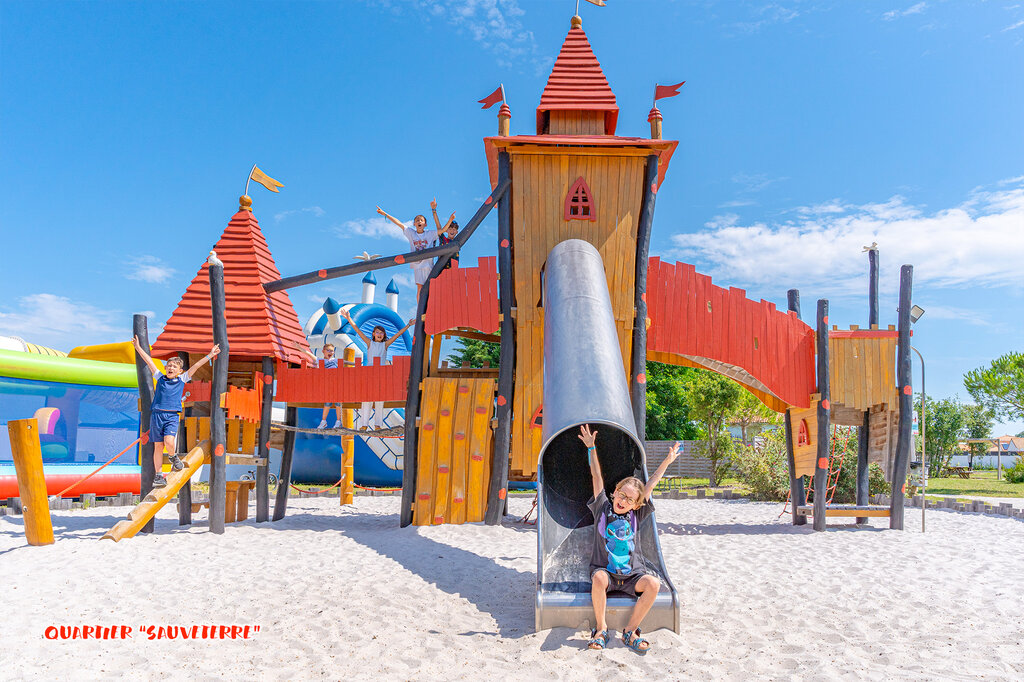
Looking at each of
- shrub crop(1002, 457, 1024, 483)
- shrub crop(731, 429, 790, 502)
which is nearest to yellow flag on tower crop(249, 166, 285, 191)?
shrub crop(731, 429, 790, 502)

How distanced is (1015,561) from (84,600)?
355 inches

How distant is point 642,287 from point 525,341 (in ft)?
5.74

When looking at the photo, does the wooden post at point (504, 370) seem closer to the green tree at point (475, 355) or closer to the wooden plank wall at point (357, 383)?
the wooden plank wall at point (357, 383)

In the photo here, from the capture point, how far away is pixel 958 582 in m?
6.25

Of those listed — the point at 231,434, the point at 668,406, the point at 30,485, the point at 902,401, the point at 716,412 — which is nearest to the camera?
the point at 30,485

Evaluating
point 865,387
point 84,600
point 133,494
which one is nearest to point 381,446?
point 133,494

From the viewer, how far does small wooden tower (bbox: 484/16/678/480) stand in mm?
9383

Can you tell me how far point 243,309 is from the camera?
1030 centimetres

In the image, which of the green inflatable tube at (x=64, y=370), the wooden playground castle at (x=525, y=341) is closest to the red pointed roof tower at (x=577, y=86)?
the wooden playground castle at (x=525, y=341)

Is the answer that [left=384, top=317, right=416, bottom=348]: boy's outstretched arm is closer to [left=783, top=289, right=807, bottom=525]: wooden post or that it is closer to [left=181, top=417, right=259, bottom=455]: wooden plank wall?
[left=181, top=417, right=259, bottom=455]: wooden plank wall

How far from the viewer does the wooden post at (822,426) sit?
9945mm

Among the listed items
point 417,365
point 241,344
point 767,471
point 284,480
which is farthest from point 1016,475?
point 241,344

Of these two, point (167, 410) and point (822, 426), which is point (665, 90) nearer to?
point (822, 426)

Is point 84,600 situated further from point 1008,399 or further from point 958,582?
point 1008,399
